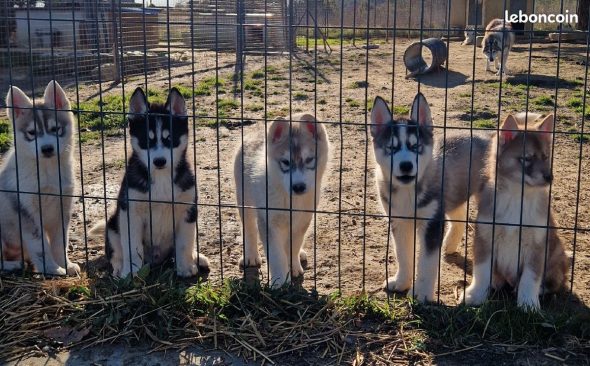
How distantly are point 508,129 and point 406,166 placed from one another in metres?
0.69

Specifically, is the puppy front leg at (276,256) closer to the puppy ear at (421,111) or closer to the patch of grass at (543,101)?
the puppy ear at (421,111)

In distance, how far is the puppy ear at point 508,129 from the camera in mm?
4410

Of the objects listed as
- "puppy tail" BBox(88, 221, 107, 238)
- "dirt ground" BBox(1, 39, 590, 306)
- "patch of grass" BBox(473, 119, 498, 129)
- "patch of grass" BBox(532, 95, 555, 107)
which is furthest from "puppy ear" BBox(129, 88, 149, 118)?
"patch of grass" BBox(532, 95, 555, 107)

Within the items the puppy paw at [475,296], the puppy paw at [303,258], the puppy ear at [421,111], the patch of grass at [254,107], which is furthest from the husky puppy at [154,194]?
the patch of grass at [254,107]

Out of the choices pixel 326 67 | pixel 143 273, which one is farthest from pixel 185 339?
pixel 326 67

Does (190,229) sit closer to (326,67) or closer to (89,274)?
(89,274)

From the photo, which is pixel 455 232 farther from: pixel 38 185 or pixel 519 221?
pixel 38 185

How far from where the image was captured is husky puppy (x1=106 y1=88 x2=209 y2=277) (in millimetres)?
4906

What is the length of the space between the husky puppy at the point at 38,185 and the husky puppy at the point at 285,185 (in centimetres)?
141

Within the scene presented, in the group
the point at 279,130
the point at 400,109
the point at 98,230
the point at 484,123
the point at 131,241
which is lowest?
the point at 98,230

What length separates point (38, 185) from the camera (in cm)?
519

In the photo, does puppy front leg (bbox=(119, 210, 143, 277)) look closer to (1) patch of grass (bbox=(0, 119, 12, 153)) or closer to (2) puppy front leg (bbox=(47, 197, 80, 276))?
(2) puppy front leg (bbox=(47, 197, 80, 276))

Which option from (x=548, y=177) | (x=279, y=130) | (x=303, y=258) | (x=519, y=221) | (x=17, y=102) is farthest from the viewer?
(x=303, y=258)

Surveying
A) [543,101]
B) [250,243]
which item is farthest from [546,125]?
[543,101]
